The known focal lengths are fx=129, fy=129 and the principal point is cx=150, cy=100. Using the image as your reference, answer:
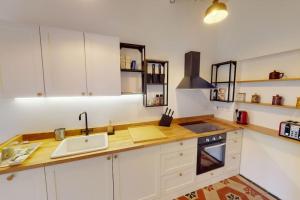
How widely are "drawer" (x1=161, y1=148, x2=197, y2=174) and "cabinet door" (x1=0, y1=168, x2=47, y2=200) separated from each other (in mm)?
1209

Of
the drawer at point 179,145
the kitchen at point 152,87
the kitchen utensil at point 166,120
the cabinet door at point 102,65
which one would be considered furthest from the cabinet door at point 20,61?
the kitchen utensil at point 166,120

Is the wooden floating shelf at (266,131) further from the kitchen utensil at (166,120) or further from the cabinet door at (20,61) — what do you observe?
the cabinet door at (20,61)

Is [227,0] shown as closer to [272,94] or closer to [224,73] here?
[224,73]

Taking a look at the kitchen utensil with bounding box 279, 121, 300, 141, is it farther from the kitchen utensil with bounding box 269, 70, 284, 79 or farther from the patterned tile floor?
the patterned tile floor

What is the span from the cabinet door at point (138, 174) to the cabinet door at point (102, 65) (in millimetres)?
784

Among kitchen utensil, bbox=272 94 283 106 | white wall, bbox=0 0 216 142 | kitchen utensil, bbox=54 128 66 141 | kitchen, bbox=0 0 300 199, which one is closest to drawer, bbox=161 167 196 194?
kitchen, bbox=0 0 300 199

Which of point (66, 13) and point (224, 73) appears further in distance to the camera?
point (224, 73)

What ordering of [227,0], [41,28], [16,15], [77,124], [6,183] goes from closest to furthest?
[6,183] → [41,28] → [16,15] → [77,124] → [227,0]

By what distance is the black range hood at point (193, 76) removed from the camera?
6.58 feet

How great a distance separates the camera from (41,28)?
129cm

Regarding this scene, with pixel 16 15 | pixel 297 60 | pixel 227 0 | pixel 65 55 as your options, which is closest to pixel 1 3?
pixel 16 15

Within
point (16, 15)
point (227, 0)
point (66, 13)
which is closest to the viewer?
point (16, 15)

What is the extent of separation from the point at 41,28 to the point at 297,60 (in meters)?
2.94

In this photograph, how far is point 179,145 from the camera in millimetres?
1646
